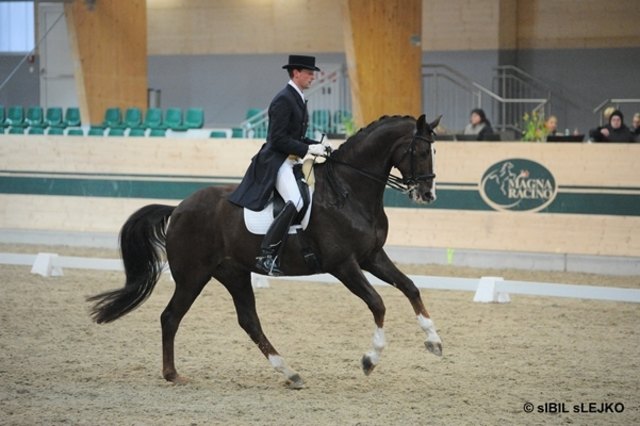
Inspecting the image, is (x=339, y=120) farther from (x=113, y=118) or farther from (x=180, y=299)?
(x=180, y=299)

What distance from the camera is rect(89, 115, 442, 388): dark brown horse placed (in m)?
6.04

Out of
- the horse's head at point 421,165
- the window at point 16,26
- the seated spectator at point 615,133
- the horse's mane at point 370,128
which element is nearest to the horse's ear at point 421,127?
the horse's head at point 421,165

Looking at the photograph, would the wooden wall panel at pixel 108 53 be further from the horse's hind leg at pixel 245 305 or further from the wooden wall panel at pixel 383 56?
the horse's hind leg at pixel 245 305

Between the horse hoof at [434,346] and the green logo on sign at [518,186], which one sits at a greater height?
the green logo on sign at [518,186]

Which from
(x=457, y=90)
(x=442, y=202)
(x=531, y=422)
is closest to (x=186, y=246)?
(x=531, y=422)

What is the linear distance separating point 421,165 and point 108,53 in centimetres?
1119

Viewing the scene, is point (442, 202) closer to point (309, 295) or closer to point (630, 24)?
point (309, 295)

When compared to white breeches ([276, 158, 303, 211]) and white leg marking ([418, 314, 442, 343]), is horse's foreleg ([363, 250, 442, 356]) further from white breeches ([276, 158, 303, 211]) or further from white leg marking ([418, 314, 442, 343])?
white breeches ([276, 158, 303, 211])

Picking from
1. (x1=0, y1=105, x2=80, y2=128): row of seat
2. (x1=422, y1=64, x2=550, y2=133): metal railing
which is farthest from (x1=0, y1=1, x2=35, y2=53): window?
(x1=422, y1=64, x2=550, y2=133): metal railing

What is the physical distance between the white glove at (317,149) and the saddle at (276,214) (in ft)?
0.71

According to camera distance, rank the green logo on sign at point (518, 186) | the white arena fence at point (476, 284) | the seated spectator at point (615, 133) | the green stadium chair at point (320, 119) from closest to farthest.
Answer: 1. the white arena fence at point (476, 284)
2. the green logo on sign at point (518, 186)
3. the seated spectator at point (615, 133)
4. the green stadium chair at point (320, 119)

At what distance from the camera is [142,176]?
13031 millimetres

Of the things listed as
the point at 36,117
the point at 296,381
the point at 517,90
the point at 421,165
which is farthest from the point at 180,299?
the point at 36,117

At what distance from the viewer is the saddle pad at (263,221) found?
20.3 ft
